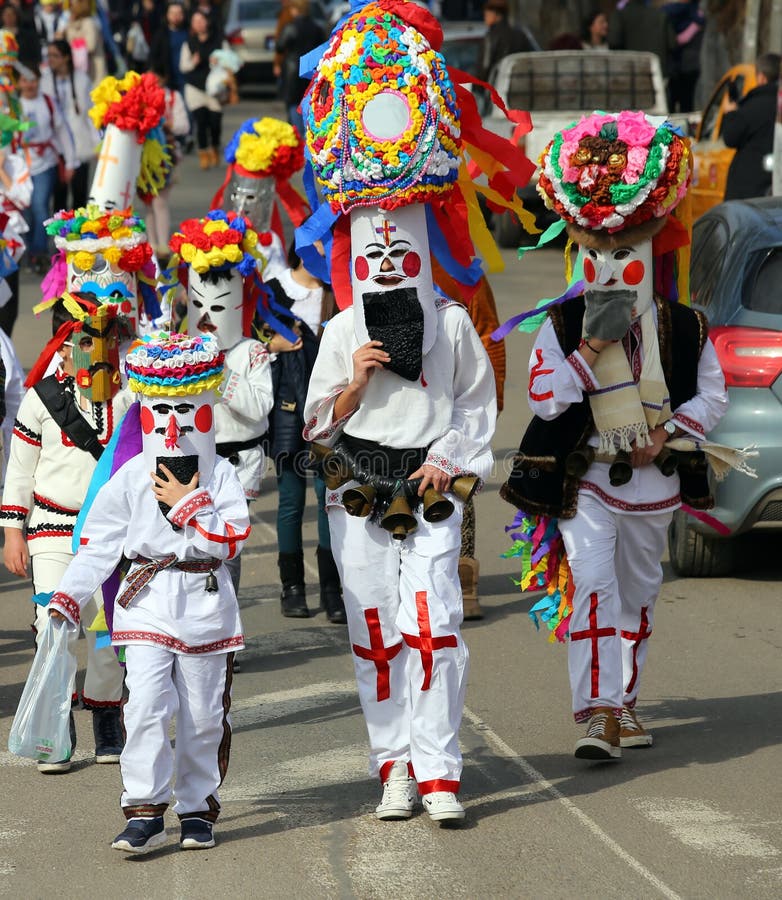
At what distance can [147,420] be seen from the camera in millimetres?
5492

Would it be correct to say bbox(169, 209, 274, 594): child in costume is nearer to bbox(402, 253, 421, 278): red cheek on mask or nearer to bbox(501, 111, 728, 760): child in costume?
bbox(501, 111, 728, 760): child in costume

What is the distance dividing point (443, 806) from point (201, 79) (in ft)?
65.2

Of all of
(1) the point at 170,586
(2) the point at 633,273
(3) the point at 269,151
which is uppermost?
(3) the point at 269,151

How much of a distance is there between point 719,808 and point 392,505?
58.4 inches

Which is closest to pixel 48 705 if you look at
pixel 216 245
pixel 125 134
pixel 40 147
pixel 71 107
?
pixel 216 245

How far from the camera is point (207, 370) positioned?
5465 millimetres

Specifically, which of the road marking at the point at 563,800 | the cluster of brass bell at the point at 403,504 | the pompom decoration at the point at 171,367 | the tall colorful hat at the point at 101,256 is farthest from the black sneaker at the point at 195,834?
the tall colorful hat at the point at 101,256

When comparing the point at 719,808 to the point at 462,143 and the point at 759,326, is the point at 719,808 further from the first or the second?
the point at 759,326

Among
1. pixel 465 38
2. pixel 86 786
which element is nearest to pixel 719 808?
pixel 86 786

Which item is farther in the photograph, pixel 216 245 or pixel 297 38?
pixel 297 38

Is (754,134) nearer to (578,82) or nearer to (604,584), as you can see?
(578,82)

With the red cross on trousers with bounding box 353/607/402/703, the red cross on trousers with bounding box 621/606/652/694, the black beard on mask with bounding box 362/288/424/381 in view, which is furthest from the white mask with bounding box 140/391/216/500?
the red cross on trousers with bounding box 621/606/652/694

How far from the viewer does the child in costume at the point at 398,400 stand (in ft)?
18.4

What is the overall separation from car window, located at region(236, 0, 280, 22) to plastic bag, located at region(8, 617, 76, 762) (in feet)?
101
